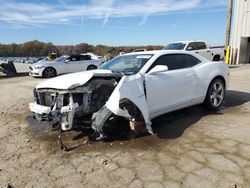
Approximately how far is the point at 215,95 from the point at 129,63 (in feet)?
7.50

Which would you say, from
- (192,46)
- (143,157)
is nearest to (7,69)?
(192,46)

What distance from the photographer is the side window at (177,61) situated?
5.01m

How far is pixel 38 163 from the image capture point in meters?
3.72

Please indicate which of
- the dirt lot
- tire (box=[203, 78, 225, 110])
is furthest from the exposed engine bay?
tire (box=[203, 78, 225, 110])

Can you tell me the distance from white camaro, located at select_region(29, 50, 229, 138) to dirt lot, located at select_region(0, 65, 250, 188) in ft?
1.21

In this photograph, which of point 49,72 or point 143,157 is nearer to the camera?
point 143,157

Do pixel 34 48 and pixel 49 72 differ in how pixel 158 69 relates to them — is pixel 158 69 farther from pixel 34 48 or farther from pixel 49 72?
pixel 34 48

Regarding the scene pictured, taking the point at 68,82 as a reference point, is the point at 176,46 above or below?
above

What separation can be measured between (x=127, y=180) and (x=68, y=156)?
1.16 m

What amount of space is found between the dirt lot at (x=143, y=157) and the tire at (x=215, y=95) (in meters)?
0.42

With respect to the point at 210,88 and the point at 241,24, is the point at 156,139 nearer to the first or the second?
the point at 210,88

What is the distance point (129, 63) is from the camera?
5199 millimetres

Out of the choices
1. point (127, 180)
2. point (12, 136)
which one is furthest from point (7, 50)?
point (127, 180)

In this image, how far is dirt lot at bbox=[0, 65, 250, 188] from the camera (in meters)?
3.17
